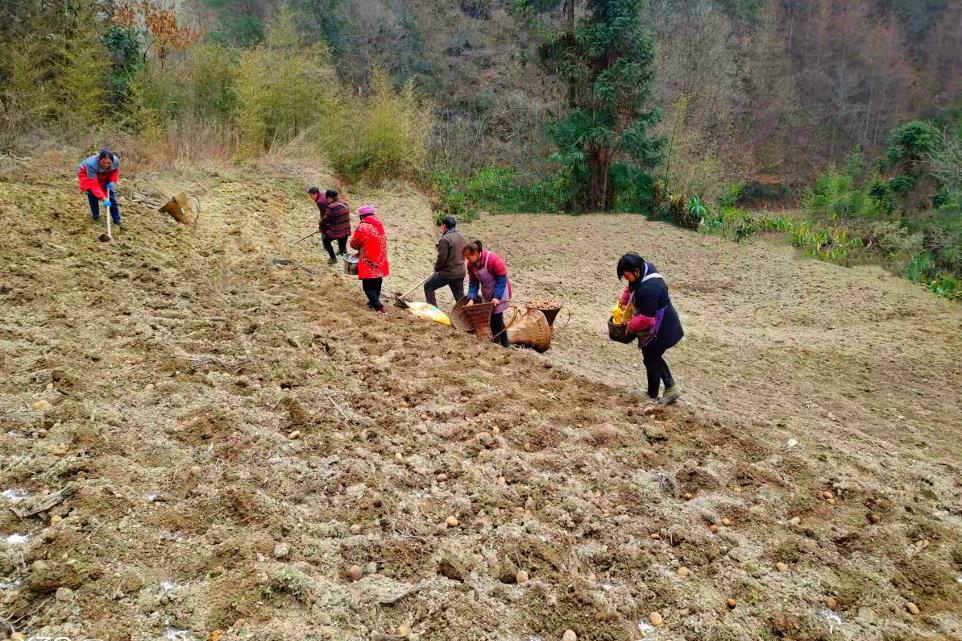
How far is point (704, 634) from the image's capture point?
2672 mm

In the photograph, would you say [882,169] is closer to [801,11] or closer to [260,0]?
[801,11]

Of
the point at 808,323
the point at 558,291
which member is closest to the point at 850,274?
the point at 808,323

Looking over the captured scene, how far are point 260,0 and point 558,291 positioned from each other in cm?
3045

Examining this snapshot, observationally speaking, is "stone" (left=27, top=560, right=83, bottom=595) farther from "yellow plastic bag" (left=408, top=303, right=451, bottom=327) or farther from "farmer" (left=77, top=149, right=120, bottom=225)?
"farmer" (left=77, top=149, right=120, bottom=225)

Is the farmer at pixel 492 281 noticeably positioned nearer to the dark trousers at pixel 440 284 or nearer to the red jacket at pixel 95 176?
the dark trousers at pixel 440 284

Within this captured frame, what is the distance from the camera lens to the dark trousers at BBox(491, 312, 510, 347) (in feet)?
20.2

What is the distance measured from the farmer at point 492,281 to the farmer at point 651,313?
1.49m

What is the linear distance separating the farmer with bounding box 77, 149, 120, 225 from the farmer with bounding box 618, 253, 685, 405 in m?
A: 6.02

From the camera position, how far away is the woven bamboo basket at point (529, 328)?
632 cm

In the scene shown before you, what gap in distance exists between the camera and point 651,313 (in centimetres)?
462

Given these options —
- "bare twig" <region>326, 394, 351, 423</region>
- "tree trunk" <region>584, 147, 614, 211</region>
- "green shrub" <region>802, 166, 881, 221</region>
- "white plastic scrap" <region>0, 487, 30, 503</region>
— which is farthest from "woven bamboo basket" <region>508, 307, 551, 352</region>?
"green shrub" <region>802, 166, 881, 221</region>

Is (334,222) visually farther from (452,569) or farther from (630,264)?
(452,569)

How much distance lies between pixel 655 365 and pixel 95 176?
21.9 ft

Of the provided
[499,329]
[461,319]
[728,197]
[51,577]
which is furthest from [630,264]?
[728,197]
